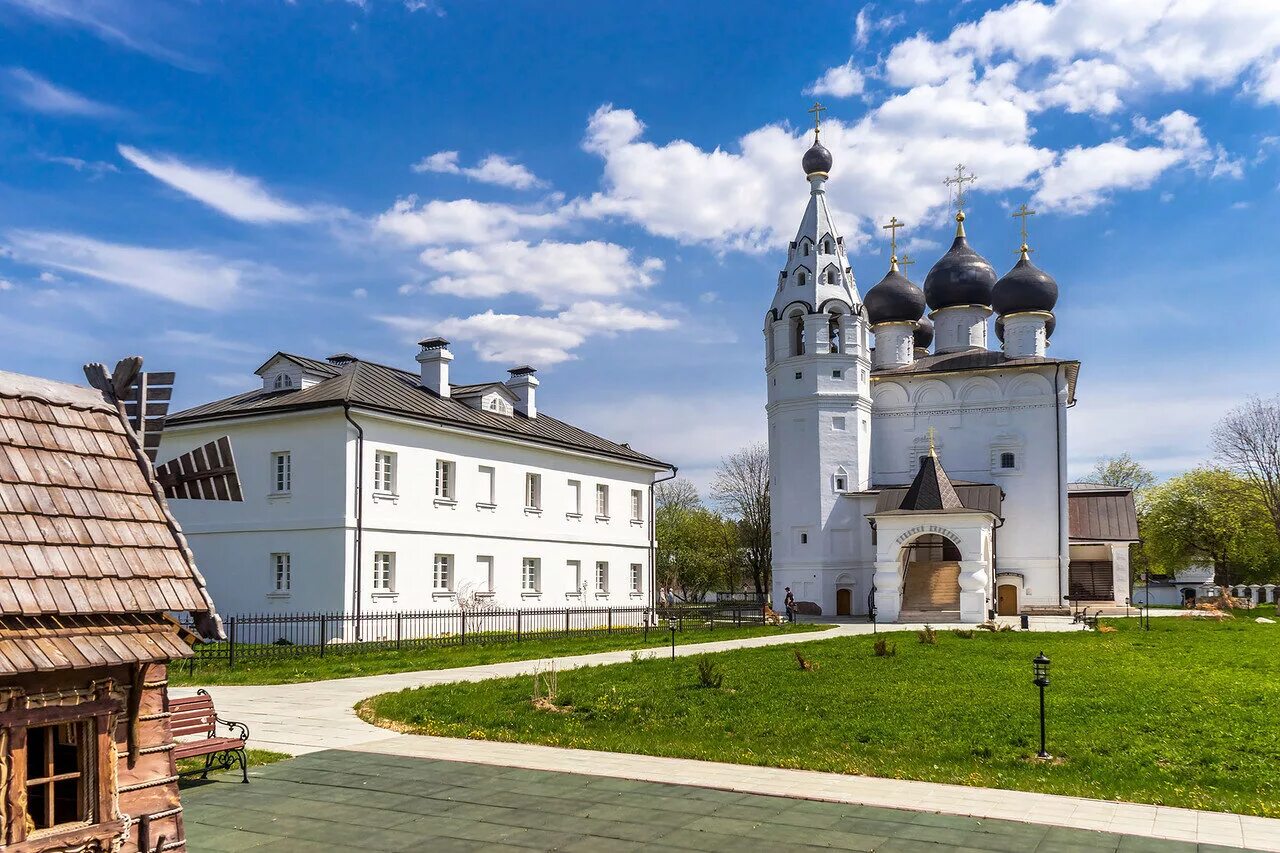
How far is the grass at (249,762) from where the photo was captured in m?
9.30

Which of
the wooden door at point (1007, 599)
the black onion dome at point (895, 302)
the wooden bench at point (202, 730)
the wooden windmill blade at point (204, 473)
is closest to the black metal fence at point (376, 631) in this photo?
the wooden bench at point (202, 730)

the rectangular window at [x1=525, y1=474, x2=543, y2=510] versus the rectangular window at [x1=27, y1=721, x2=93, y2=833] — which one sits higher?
the rectangular window at [x1=525, y1=474, x2=543, y2=510]

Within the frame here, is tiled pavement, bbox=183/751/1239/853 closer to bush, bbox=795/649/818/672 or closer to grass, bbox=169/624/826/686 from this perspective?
bush, bbox=795/649/818/672

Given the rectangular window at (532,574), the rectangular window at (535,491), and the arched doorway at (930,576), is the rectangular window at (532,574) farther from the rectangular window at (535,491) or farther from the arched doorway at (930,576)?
the arched doorway at (930,576)

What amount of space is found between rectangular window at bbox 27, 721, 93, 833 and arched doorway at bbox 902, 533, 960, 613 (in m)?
33.4

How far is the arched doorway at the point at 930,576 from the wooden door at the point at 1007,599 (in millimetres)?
2759

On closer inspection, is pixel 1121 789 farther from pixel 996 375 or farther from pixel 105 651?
pixel 996 375

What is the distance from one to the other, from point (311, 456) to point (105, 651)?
67.7 feet

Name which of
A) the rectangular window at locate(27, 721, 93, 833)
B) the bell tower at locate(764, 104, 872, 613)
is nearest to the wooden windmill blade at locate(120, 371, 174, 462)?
the rectangular window at locate(27, 721, 93, 833)

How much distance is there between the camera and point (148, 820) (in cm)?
590

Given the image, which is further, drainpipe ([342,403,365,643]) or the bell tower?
the bell tower

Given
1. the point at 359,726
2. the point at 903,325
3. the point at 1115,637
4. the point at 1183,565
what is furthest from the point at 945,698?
the point at 1183,565

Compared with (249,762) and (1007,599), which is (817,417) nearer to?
(1007,599)

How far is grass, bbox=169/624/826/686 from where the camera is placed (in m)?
17.4
